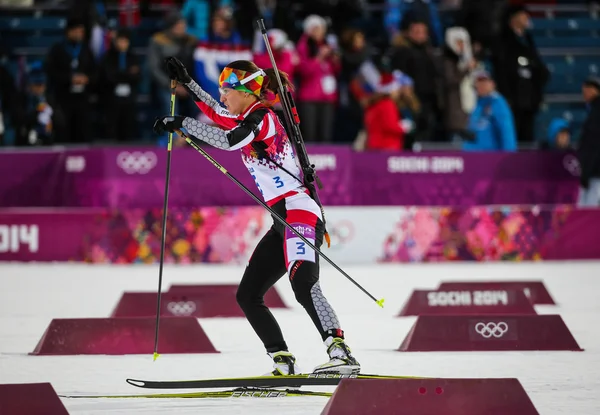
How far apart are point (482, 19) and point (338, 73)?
8.65 ft

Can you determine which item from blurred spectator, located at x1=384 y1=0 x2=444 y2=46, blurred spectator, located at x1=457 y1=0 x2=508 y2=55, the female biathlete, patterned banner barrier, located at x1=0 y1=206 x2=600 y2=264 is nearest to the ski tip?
the female biathlete

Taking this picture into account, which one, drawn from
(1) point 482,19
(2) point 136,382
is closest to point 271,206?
(2) point 136,382

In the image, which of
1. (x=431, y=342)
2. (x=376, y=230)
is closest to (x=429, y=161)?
(x=376, y=230)

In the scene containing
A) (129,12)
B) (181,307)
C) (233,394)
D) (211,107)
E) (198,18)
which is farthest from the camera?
(129,12)

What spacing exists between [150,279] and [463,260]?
4507mm

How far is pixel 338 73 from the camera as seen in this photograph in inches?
685

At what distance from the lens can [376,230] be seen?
15.4m

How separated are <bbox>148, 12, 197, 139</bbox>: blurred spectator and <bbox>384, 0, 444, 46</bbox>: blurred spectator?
10.8ft

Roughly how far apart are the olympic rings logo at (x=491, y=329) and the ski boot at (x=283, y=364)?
1956 mm

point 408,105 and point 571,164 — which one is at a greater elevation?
point 408,105

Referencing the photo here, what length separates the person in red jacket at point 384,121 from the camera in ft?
53.1

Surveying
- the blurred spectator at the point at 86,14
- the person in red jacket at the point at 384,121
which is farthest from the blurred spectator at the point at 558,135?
the blurred spectator at the point at 86,14

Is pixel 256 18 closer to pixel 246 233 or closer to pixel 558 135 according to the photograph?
pixel 246 233

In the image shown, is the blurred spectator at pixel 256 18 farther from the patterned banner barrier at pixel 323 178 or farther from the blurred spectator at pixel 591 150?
the blurred spectator at pixel 591 150
